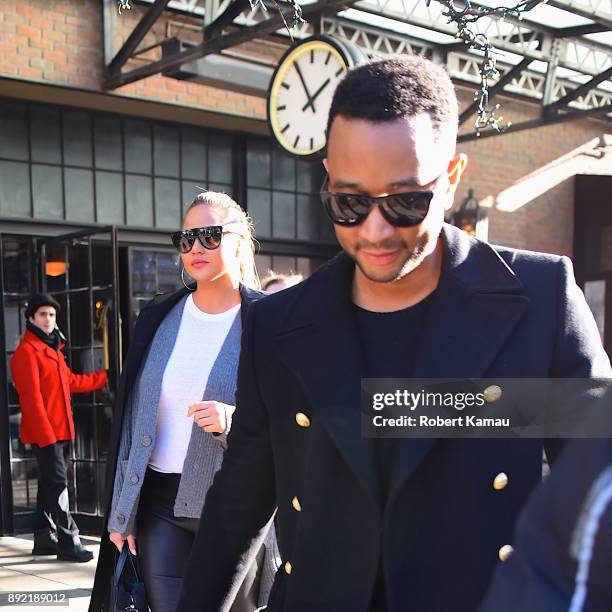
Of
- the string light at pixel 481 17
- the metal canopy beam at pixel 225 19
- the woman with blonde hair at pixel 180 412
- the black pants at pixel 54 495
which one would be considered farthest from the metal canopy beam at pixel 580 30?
the woman with blonde hair at pixel 180 412

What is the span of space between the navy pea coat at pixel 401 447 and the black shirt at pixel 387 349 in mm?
21

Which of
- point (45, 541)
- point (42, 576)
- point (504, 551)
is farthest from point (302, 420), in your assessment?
point (45, 541)

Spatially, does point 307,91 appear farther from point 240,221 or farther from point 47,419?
point 47,419

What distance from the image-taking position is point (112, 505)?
3.38 meters

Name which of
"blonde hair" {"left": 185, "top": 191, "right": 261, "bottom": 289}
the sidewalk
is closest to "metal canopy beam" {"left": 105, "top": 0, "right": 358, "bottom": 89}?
"blonde hair" {"left": 185, "top": 191, "right": 261, "bottom": 289}

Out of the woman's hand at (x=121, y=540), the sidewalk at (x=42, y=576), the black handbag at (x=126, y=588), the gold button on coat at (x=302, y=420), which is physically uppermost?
the gold button on coat at (x=302, y=420)

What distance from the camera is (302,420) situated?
1.75 metres

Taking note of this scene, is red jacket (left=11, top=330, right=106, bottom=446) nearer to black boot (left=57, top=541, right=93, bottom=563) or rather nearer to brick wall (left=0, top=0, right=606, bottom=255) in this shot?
black boot (left=57, top=541, right=93, bottom=563)

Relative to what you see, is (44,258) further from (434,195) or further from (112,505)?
(434,195)

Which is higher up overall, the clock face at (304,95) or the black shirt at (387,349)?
the clock face at (304,95)

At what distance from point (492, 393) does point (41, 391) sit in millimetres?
5682

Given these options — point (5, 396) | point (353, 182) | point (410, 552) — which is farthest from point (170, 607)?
point (5, 396)

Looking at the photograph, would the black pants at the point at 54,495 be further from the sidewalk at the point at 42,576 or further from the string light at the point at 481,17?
the string light at the point at 481,17

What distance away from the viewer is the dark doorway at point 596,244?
11.5m
